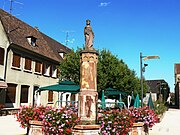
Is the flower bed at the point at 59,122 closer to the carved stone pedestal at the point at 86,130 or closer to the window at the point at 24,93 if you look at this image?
the carved stone pedestal at the point at 86,130

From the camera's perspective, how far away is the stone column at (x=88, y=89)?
8766mm

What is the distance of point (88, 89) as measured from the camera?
8.98m

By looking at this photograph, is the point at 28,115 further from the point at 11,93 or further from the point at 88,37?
the point at 11,93

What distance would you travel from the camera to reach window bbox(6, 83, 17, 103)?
2067 cm

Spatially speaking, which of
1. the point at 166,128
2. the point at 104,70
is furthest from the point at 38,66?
the point at 166,128

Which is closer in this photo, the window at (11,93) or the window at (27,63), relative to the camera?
the window at (11,93)

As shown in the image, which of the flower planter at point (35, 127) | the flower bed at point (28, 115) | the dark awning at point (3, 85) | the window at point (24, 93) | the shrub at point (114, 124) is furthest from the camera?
the window at point (24, 93)

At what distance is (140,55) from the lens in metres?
13.8

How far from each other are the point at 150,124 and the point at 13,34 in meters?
17.7

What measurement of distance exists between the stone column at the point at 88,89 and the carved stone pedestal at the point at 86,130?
2.66 ft

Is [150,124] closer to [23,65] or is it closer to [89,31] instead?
[89,31]

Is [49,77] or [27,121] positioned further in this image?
[49,77]

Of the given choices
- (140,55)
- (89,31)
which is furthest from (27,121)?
(140,55)

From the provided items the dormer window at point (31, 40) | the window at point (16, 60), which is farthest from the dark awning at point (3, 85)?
the dormer window at point (31, 40)
